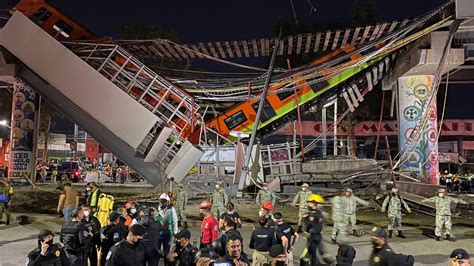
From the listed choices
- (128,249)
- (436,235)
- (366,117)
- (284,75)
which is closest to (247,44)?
(284,75)

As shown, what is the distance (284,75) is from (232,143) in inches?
132

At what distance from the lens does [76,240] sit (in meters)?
7.06

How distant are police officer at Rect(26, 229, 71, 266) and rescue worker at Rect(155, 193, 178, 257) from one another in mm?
3098

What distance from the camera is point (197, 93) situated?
52.8ft

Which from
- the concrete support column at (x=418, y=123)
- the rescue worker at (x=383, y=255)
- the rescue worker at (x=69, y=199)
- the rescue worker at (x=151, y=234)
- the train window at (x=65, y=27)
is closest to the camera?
the rescue worker at (x=383, y=255)

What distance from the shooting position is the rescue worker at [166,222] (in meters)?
8.66

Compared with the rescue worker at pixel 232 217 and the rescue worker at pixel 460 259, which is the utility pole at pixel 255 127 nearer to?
the rescue worker at pixel 232 217

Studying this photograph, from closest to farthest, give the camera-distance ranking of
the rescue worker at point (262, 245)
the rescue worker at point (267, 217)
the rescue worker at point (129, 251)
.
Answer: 1. the rescue worker at point (129, 251)
2. the rescue worker at point (262, 245)
3. the rescue worker at point (267, 217)

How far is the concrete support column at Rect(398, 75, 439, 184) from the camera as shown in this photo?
17.8 meters

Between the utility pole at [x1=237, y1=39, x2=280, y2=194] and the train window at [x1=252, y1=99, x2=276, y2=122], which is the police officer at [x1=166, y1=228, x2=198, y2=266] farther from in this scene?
the train window at [x1=252, y1=99, x2=276, y2=122]

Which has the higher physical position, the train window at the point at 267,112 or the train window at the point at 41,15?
the train window at the point at 41,15

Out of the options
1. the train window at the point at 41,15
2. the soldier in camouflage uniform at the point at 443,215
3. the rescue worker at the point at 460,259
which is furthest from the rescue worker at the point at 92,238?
the train window at the point at 41,15

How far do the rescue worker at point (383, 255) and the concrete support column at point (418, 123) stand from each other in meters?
13.1

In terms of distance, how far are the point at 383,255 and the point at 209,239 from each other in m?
3.57
